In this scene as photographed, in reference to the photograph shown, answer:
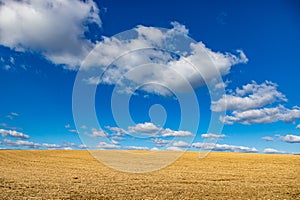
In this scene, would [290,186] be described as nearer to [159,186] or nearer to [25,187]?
[159,186]

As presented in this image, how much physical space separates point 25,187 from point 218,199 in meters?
13.2

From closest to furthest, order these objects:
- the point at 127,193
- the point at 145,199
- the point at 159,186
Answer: the point at 145,199
the point at 127,193
the point at 159,186

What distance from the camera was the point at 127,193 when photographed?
20906 millimetres

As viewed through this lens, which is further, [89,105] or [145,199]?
[89,105]

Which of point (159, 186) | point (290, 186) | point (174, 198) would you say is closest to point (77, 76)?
point (159, 186)

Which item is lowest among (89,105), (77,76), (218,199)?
(218,199)

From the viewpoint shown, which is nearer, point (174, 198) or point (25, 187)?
point (174, 198)

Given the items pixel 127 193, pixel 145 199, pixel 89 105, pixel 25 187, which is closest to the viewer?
pixel 145 199

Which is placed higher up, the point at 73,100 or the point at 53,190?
the point at 73,100

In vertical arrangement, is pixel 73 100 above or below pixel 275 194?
above

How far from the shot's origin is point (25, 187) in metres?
22.3

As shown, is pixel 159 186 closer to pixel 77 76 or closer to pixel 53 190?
pixel 53 190

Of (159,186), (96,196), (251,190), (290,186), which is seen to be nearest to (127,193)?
(96,196)

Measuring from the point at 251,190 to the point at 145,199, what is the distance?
9065mm
